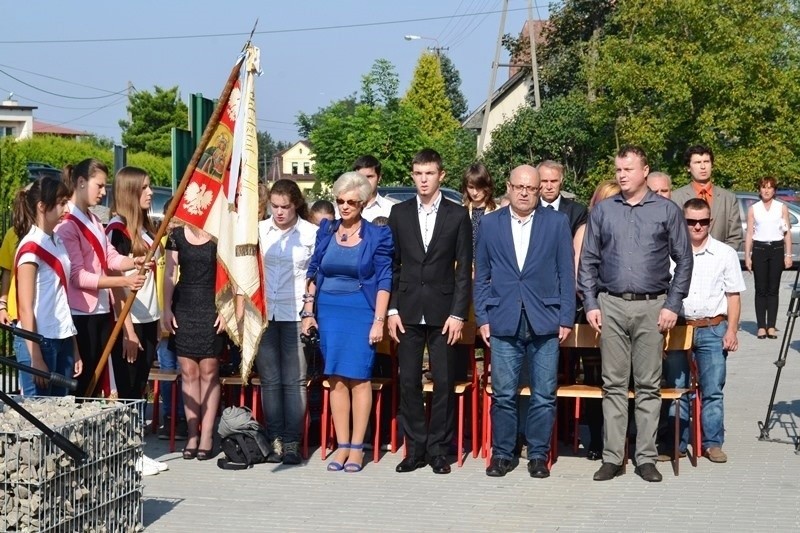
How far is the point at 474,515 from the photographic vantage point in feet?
24.2

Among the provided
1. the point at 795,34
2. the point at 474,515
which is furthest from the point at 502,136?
the point at 474,515

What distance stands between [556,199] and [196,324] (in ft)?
9.40

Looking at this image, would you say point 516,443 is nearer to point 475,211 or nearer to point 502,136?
point 475,211

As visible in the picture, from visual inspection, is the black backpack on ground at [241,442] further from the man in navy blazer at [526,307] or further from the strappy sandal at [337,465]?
the man in navy blazer at [526,307]

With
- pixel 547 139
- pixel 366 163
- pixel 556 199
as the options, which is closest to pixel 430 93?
pixel 547 139

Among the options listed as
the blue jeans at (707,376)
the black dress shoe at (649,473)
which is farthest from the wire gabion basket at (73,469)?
the blue jeans at (707,376)

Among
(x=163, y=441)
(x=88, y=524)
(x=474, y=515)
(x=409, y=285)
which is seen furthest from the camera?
(x=163, y=441)

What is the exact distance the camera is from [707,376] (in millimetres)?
8906

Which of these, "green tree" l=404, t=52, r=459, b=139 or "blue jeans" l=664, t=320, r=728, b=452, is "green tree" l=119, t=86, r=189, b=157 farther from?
"blue jeans" l=664, t=320, r=728, b=452

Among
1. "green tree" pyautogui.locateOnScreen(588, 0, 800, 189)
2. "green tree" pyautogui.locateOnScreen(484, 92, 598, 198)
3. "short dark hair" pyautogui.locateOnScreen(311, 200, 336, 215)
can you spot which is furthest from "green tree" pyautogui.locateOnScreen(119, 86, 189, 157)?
"short dark hair" pyautogui.locateOnScreen(311, 200, 336, 215)

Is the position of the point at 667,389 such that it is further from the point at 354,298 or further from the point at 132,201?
the point at 132,201

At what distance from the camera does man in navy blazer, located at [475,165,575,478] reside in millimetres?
8383

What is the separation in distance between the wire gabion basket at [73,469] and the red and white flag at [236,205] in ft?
4.82

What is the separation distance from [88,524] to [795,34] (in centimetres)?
3590
